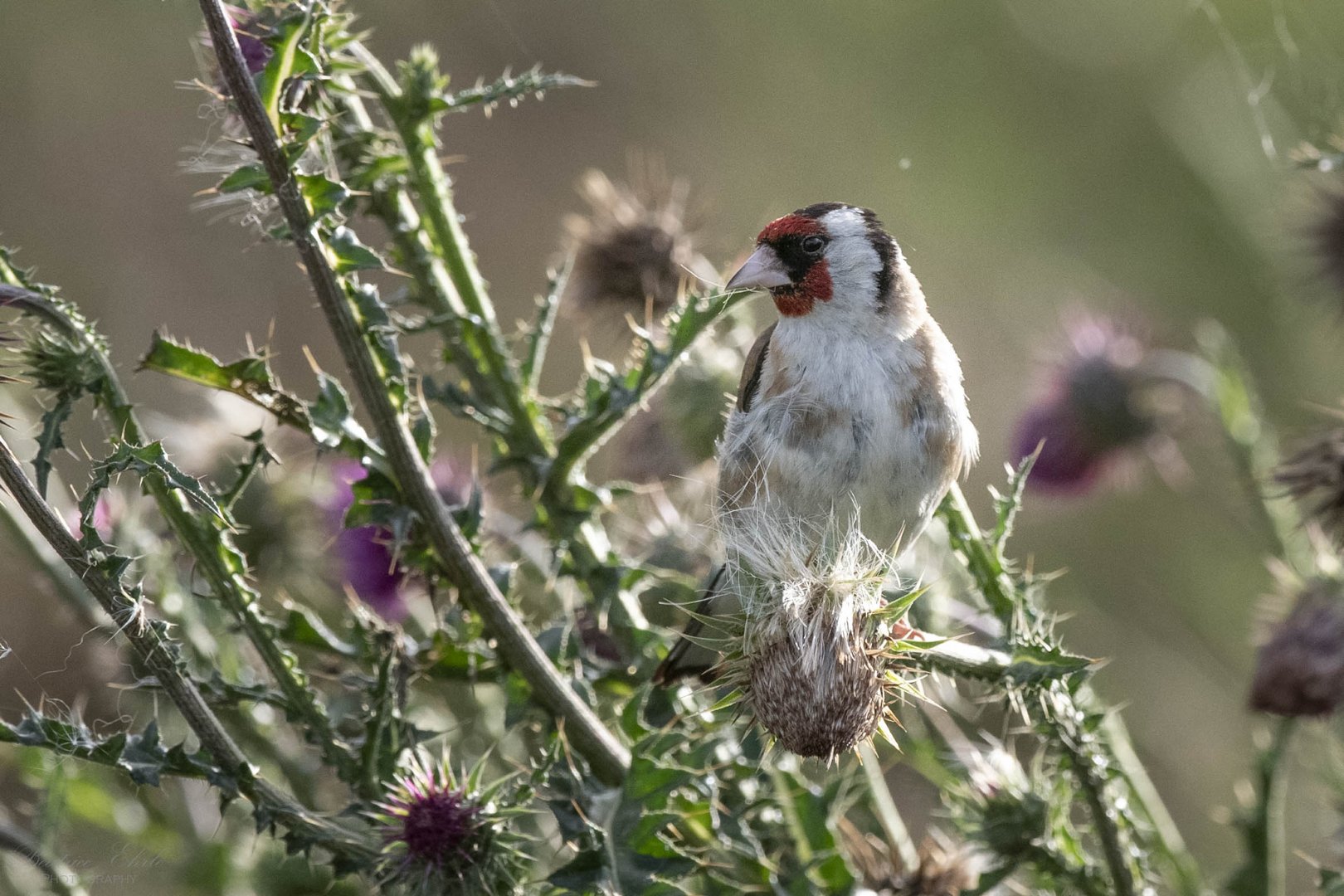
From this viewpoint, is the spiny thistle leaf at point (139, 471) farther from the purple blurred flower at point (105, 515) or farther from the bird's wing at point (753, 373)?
the bird's wing at point (753, 373)

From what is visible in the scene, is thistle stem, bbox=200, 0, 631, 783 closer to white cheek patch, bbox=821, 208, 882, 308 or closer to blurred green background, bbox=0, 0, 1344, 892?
white cheek patch, bbox=821, 208, 882, 308

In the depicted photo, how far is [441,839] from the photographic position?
184 cm

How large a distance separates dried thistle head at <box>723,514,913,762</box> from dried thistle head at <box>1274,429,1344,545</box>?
42.0 inches

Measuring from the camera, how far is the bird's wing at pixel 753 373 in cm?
245

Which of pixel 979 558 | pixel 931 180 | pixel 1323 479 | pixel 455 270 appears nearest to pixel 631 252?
pixel 455 270

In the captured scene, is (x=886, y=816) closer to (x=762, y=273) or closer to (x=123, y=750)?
(x=762, y=273)

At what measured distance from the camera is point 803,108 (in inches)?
232

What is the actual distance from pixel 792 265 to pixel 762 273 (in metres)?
0.09

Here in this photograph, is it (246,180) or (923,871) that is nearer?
(246,180)

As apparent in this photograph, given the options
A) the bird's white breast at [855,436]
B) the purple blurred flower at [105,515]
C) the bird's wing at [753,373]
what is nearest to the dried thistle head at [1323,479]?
the bird's white breast at [855,436]

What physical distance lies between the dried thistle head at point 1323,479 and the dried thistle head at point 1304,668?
0.18 meters

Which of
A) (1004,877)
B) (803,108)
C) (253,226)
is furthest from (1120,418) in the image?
(803,108)

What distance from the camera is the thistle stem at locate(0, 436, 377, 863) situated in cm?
161

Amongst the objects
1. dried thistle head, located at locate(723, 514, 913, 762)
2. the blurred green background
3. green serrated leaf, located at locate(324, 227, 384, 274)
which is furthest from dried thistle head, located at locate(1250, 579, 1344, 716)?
green serrated leaf, located at locate(324, 227, 384, 274)
